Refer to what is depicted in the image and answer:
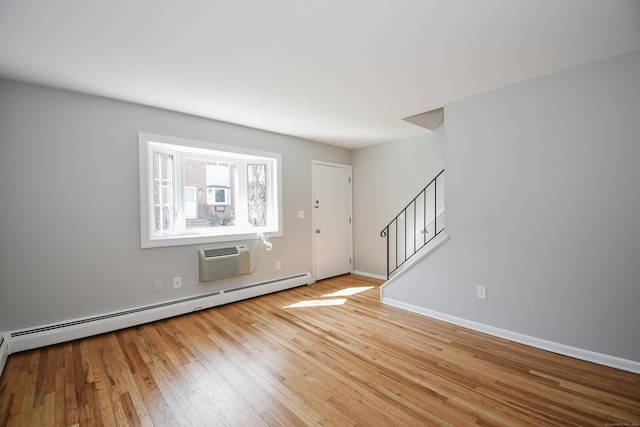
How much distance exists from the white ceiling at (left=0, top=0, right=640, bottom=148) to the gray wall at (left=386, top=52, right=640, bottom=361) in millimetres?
264

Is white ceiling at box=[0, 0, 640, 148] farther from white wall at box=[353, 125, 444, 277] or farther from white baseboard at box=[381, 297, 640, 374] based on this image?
white baseboard at box=[381, 297, 640, 374]

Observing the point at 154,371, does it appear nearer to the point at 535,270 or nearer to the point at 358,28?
the point at 358,28

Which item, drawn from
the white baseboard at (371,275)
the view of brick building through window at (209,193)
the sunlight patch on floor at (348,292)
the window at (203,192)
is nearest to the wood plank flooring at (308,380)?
the sunlight patch on floor at (348,292)

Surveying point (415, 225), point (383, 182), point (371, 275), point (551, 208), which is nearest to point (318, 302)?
point (371, 275)

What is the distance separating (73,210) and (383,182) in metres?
4.04

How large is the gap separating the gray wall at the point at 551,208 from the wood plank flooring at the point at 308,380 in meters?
0.35

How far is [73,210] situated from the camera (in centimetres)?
261

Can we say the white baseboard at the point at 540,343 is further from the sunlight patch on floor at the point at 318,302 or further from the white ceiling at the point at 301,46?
the white ceiling at the point at 301,46

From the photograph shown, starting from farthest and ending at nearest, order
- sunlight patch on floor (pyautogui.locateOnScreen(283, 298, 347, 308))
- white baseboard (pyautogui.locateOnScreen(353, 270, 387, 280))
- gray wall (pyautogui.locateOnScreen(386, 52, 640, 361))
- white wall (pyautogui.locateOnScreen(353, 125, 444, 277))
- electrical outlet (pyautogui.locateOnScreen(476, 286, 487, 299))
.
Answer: white baseboard (pyautogui.locateOnScreen(353, 270, 387, 280))
white wall (pyautogui.locateOnScreen(353, 125, 444, 277))
sunlight patch on floor (pyautogui.locateOnScreen(283, 298, 347, 308))
electrical outlet (pyautogui.locateOnScreen(476, 286, 487, 299))
gray wall (pyautogui.locateOnScreen(386, 52, 640, 361))

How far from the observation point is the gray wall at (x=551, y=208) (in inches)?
81.6

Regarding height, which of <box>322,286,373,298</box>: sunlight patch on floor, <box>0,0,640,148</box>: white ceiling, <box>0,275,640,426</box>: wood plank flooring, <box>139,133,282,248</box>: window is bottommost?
<box>0,275,640,426</box>: wood plank flooring

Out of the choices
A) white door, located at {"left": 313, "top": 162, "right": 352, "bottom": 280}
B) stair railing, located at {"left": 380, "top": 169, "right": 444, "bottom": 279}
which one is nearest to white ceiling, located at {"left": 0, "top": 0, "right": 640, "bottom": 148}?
stair railing, located at {"left": 380, "top": 169, "right": 444, "bottom": 279}

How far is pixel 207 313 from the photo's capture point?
10.8 ft

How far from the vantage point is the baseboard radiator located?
2408 millimetres
